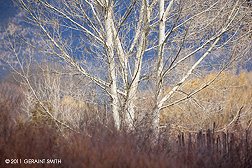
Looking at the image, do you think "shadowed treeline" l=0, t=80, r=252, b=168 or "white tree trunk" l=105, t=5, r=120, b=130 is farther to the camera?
"white tree trunk" l=105, t=5, r=120, b=130

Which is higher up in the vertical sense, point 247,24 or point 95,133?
point 247,24

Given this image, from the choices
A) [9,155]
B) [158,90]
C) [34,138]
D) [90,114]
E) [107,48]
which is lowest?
[9,155]

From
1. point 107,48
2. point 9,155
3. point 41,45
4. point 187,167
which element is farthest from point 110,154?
point 41,45

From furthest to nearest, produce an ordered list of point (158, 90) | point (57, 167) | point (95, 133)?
point (158, 90), point (95, 133), point (57, 167)

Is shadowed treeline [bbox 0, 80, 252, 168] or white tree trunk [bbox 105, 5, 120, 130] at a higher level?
white tree trunk [bbox 105, 5, 120, 130]

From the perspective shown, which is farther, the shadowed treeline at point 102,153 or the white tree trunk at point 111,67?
the white tree trunk at point 111,67

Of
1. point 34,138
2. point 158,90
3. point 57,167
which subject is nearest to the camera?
point 57,167

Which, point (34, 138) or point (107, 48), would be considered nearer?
point (34, 138)

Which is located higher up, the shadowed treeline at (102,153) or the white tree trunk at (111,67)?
the white tree trunk at (111,67)

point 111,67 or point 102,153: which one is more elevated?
point 111,67

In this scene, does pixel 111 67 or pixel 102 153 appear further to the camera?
pixel 111 67

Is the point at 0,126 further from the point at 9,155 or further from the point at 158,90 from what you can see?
the point at 158,90

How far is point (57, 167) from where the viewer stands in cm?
214

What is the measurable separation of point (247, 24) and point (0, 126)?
18.1ft
